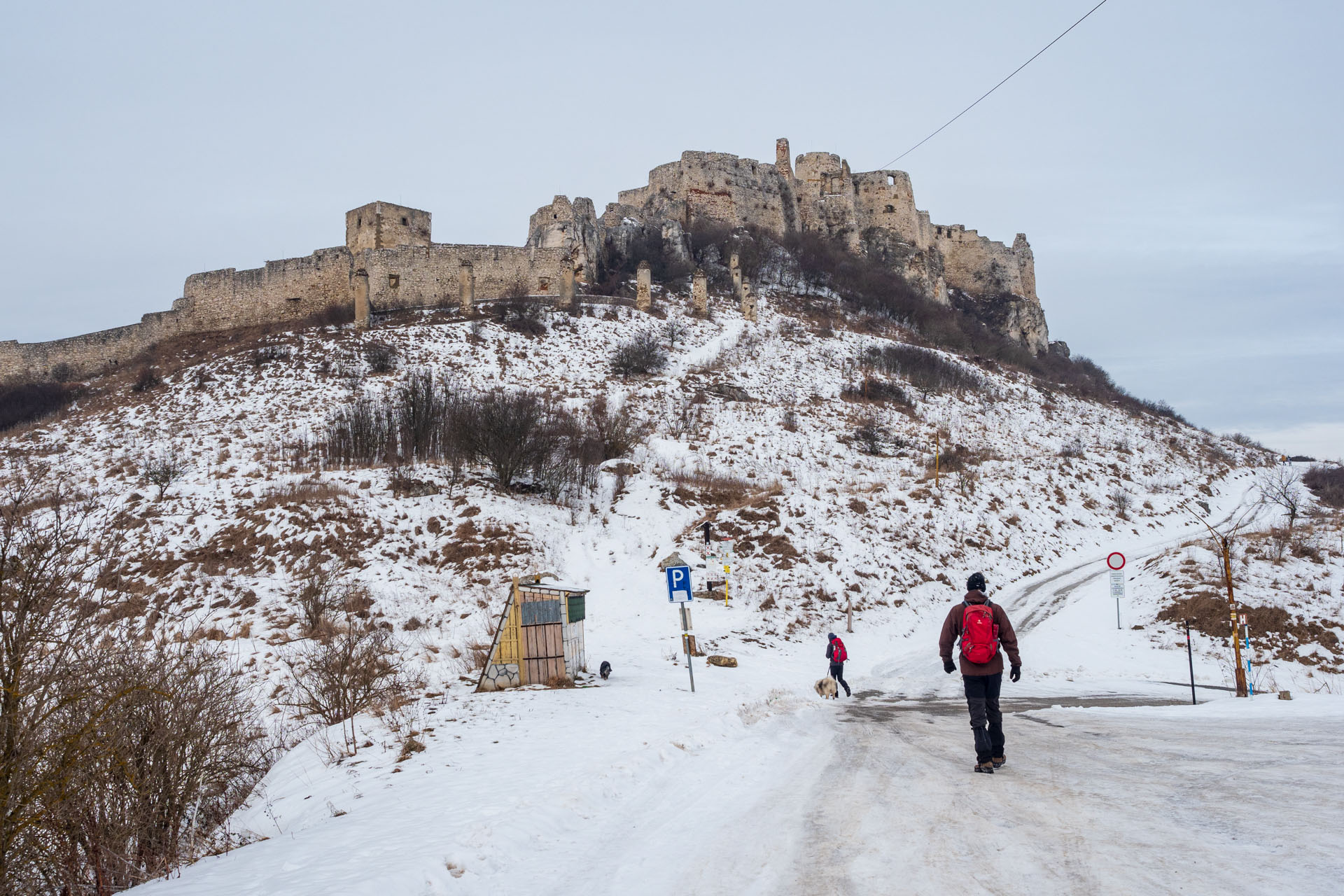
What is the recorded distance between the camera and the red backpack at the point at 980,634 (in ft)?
23.9

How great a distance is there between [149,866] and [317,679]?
5576 millimetres

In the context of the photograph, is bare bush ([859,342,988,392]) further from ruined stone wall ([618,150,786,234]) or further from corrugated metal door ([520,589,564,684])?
corrugated metal door ([520,589,564,684])

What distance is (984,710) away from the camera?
7340 mm

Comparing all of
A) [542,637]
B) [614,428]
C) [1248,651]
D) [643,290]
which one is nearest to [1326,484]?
[1248,651]

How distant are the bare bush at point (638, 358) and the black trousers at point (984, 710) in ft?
110

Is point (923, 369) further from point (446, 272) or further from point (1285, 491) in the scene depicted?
point (446, 272)

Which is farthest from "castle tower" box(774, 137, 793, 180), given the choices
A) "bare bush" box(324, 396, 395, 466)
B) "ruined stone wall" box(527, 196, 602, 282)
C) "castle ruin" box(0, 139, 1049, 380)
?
"bare bush" box(324, 396, 395, 466)

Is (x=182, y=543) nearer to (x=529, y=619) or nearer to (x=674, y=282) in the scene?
(x=529, y=619)

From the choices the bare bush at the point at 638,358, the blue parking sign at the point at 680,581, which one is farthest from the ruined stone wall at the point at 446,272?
the blue parking sign at the point at 680,581

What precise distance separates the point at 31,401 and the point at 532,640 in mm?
36500

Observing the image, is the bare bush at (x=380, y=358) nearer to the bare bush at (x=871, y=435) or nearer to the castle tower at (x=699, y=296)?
the castle tower at (x=699, y=296)

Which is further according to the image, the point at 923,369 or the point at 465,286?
the point at 923,369

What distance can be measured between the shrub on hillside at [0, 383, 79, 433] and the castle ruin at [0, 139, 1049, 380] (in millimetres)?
2058

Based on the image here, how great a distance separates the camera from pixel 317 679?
12.6 m
